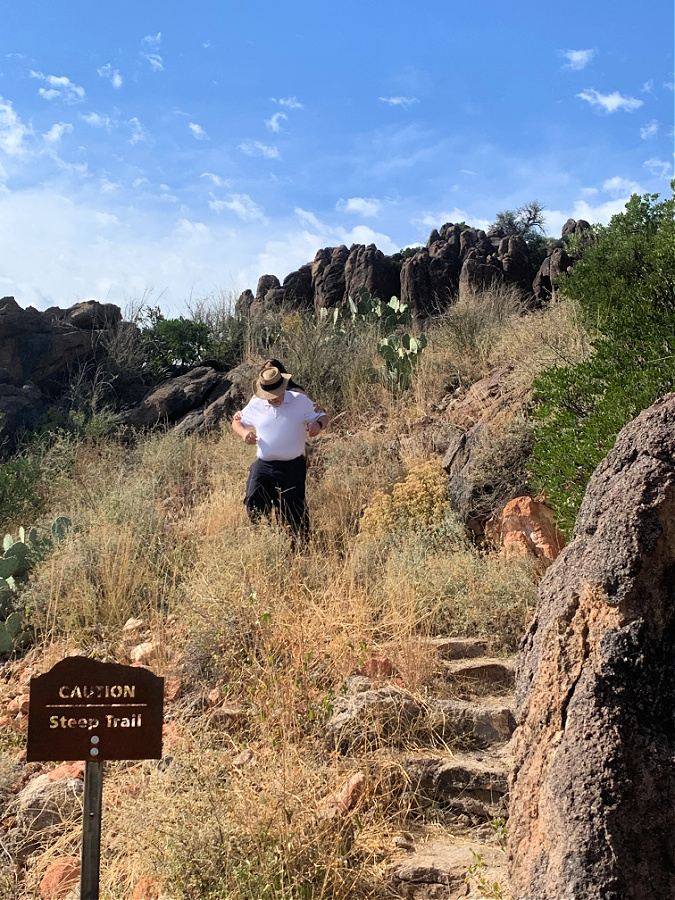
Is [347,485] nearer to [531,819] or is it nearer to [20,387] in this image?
[531,819]

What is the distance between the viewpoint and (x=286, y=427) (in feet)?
23.1

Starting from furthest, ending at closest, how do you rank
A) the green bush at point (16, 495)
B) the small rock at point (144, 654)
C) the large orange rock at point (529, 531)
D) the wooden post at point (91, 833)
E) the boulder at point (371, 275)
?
the boulder at point (371, 275) < the green bush at point (16, 495) < the large orange rock at point (529, 531) < the small rock at point (144, 654) < the wooden post at point (91, 833)

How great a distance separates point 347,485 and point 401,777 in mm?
5066

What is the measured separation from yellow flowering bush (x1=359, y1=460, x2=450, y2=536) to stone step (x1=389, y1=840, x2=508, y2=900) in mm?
4061

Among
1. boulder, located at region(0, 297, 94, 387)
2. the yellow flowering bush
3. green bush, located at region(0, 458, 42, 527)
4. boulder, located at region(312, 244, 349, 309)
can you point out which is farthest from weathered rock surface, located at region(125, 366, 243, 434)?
boulder, located at region(312, 244, 349, 309)

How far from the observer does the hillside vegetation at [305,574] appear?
3.26m

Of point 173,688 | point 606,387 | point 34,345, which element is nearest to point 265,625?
point 173,688

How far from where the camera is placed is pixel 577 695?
2371 mm

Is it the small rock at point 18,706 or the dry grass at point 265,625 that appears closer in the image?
the dry grass at point 265,625

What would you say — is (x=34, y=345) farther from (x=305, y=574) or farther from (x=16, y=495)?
(x=305, y=574)

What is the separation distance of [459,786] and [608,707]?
5.73ft

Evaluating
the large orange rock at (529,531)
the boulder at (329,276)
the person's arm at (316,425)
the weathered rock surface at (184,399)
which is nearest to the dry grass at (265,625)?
the large orange rock at (529,531)

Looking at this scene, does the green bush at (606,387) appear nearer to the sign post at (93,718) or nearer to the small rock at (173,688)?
the small rock at (173,688)

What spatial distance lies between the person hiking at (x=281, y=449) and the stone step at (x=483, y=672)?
2.55 m
